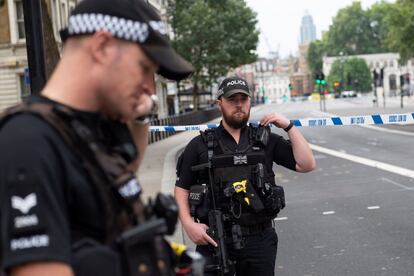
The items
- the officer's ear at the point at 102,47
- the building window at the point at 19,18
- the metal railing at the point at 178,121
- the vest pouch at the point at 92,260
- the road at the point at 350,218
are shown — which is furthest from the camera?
the building window at the point at 19,18

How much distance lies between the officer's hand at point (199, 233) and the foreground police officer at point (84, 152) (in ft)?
7.35

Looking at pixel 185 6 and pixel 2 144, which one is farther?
pixel 185 6

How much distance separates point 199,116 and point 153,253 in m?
44.2

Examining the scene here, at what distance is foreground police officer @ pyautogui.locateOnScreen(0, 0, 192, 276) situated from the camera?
1.53 meters

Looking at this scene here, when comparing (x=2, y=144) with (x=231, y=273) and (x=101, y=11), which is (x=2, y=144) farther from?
(x=231, y=273)

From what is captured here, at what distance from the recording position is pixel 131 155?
1.91 m

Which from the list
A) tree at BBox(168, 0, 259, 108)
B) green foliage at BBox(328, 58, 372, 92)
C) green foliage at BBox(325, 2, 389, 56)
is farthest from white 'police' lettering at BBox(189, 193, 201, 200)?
green foliage at BBox(325, 2, 389, 56)

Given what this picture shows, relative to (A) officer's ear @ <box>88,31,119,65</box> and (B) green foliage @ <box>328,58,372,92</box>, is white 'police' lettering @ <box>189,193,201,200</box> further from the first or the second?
(B) green foliage @ <box>328,58,372,92</box>

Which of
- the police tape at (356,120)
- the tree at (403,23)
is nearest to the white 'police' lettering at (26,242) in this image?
the police tape at (356,120)

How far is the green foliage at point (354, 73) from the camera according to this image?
157250 millimetres

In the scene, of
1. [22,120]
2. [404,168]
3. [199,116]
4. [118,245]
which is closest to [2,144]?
[22,120]

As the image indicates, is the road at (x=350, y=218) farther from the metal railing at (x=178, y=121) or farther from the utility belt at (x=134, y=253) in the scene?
the metal railing at (x=178, y=121)

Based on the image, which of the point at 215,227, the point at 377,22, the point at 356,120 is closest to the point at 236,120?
the point at 215,227

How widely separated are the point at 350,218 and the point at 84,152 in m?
7.76
